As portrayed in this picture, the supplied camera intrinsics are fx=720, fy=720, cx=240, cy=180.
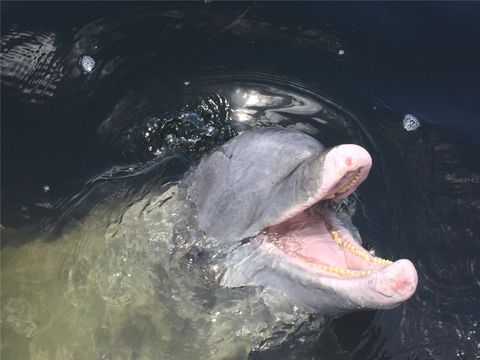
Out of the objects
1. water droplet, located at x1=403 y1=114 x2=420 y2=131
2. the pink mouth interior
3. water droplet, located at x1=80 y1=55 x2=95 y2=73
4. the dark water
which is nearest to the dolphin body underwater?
the pink mouth interior

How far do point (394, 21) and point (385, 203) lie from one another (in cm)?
229

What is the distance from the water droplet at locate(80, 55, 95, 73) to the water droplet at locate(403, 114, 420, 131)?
3.05 meters

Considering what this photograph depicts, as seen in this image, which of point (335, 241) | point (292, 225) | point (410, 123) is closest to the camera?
point (335, 241)

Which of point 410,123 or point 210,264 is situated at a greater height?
point 210,264

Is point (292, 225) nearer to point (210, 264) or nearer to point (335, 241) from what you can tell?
point (335, 241)

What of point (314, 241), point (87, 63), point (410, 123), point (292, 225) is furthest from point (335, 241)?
point (87, 63)

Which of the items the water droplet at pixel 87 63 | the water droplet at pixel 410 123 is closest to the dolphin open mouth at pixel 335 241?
the water droplet at pixel 410 123

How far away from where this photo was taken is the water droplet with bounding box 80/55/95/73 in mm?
6961

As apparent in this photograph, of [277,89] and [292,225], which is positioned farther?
[277,89]

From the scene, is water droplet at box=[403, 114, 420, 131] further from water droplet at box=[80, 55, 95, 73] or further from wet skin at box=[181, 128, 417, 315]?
water droplet at box=[80, 55, 95, 73]

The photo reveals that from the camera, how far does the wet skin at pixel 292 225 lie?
4238 mm

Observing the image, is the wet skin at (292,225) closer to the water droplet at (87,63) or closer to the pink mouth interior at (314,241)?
the pink mouth interior at (314,241)

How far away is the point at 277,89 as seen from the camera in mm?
6957

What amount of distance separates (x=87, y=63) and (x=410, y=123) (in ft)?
10.3
